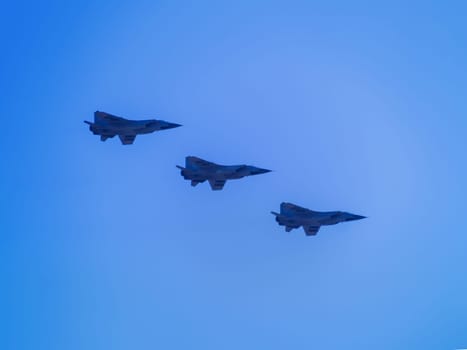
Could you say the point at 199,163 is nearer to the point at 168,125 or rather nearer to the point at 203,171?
the point at 203,171

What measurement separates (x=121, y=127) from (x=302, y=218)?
19.4 meters

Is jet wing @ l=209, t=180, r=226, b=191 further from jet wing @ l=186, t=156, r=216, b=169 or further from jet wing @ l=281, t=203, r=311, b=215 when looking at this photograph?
jet wing @ l=281, t=203, r=311, b=215

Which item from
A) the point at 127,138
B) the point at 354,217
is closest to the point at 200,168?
the point at 127,138

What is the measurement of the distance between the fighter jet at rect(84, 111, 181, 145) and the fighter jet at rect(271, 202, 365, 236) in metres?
14.5

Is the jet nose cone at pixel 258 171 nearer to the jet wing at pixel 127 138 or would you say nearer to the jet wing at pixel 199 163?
the jet wing at pixel 199 163

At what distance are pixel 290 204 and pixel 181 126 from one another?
1286 cm

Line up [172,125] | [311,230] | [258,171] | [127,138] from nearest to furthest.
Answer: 1. [127,138]
2. [172,125]
3. [258,171]
4. [311,230]

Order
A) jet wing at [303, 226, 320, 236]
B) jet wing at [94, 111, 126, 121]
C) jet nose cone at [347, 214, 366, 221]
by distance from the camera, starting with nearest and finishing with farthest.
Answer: jet wing at [94, 111, 126, 121], jet wing at [303, 226, 320, 236], jet nose cone at [347, 214, 366, 221]

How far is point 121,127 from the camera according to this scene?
86.6m

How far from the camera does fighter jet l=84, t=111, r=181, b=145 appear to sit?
86.6 m

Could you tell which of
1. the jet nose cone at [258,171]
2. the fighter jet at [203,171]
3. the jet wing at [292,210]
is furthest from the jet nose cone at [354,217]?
the fighter jet at [203,171]

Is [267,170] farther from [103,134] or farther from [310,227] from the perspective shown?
[103,134]

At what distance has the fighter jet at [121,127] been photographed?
8656 cm

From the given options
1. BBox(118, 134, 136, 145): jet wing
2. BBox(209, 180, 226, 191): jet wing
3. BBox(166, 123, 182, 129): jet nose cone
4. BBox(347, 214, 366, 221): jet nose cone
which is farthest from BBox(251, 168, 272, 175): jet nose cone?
BBox(118, 134, 136, 145): jet wing
